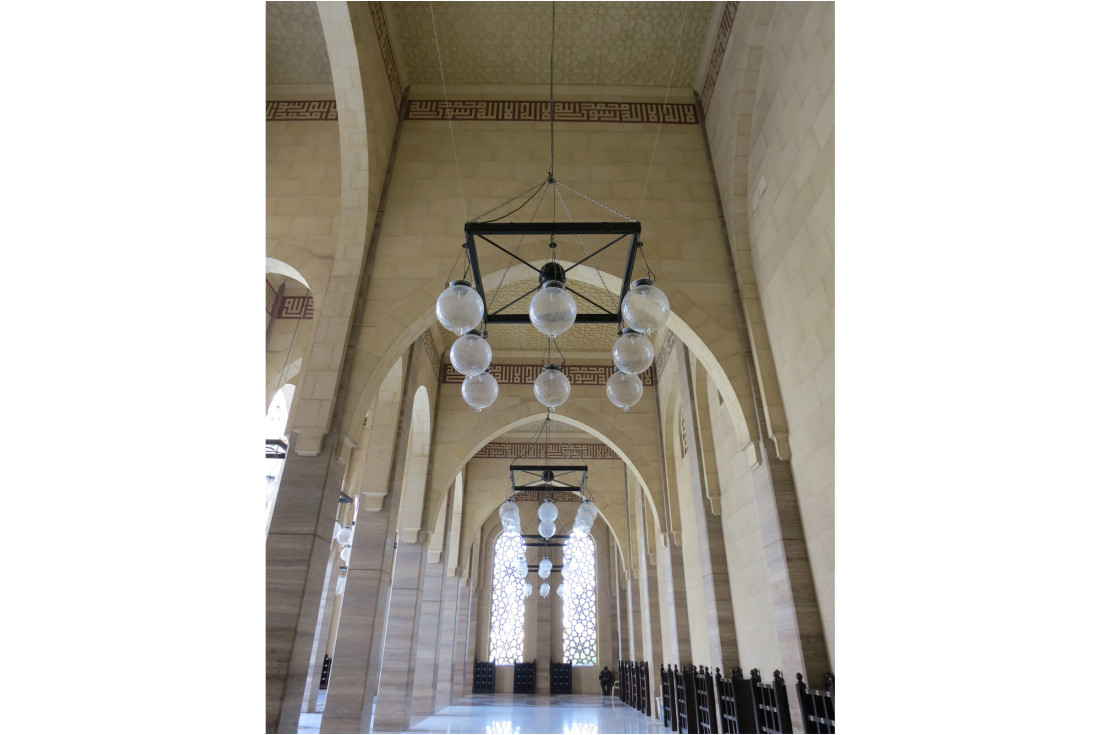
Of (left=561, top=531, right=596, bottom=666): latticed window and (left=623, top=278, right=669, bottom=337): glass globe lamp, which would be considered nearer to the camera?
(left=623, top=278, right=669, bottom=337): glass globe lamp

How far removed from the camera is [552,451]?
8.88 metres

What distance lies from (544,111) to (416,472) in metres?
3.75

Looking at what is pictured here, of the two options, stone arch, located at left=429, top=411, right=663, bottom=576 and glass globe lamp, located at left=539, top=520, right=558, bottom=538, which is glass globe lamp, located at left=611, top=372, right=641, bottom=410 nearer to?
glass globe lamp, located at left=539, top=520, right=558, bottom=538

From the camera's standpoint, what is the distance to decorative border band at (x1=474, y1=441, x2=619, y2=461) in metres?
8.87

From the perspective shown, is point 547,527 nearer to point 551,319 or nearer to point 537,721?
point 537,721

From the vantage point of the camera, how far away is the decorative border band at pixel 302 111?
4.26m

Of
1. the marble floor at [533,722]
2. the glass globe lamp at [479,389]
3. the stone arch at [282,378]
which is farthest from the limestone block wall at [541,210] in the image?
the marble floor at [533,722]

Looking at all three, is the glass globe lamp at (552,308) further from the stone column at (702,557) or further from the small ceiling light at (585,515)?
the small ceiling light at (585,515)

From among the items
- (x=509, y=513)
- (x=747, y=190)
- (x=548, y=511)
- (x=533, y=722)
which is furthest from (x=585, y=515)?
(x=747, y=190)

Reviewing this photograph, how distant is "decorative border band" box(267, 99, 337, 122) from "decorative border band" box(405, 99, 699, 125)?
58cm

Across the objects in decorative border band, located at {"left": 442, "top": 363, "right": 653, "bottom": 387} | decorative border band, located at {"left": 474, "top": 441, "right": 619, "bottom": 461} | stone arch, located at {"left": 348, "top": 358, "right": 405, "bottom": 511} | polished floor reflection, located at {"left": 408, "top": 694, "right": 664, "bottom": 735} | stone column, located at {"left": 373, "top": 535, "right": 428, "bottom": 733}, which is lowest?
polished floor reflection, located at {"left": 408, "top": 694, "right": 664, "bottom": 735}

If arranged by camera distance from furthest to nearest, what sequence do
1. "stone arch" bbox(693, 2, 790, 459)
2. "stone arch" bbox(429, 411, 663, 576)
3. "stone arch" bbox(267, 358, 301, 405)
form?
"stone arch" bbox(429, 411, 663, 576) < "stone arch" bbox(267, 358, 301, 405) < "stone arch" bbox(693, 2, 790, 459)

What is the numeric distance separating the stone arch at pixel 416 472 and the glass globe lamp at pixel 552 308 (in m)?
4.21

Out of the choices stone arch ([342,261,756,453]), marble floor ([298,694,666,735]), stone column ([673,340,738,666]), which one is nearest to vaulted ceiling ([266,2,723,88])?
stone arch ([342,261,756,453])
